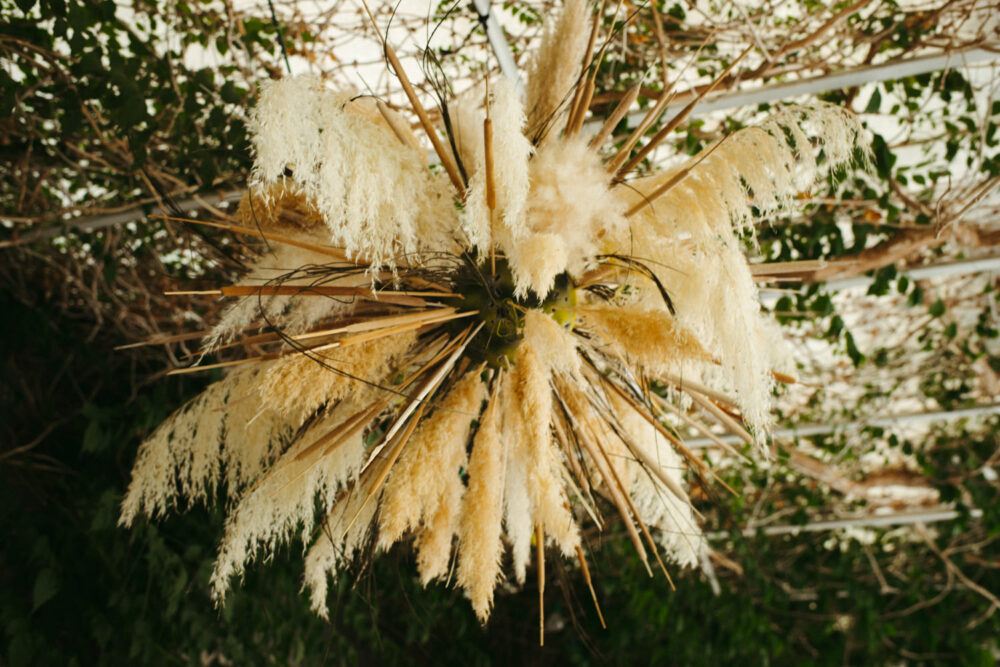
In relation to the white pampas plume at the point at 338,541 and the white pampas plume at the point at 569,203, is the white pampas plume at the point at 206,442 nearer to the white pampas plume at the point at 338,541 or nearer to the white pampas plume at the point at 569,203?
the white pampas plume at the point at 338,541

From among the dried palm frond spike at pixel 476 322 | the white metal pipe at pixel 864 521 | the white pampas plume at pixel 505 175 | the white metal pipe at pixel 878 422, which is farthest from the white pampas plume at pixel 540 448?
the white metal pipe at pixel 864 521

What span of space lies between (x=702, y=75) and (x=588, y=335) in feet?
4.06

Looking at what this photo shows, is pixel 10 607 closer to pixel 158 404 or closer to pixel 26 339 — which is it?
pixel 158 404

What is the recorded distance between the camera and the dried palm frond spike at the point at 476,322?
0.63m

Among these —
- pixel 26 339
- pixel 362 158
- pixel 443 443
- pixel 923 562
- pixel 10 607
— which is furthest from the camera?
pixel 923 562

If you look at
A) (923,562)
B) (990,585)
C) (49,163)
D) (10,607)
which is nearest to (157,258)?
(49,163)

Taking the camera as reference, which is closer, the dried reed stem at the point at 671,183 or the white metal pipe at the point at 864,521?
the dried reed stem at the point at 671,183

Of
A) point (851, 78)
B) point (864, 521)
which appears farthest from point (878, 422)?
point (851, 78)

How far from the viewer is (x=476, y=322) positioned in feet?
2.52

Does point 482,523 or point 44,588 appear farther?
point 44,588

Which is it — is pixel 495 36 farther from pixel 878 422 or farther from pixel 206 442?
pixel 878 422

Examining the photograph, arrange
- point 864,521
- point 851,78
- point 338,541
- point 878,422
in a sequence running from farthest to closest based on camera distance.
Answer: point 864,521 → point 878,422 → point 851,78 → point 338,541

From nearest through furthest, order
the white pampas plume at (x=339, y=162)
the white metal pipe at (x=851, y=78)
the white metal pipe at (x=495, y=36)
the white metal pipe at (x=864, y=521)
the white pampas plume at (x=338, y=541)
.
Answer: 1. the white pampas plume at (x=339, y=162)
2. the white pampas plume at (x=338, y=541)
3. the white metal pipe at (x=495, y=36)
4. the white metal pipe at (x=851, y=78)
5. the white metal pipe at (x=864, y=521)

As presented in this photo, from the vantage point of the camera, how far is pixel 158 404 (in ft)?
6.91
